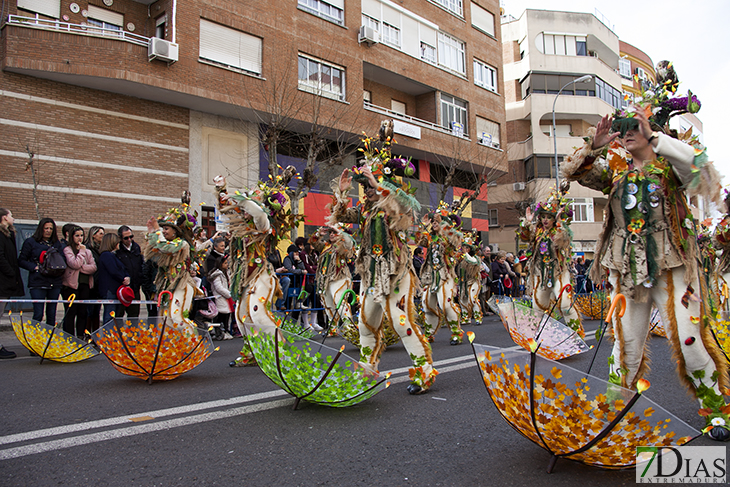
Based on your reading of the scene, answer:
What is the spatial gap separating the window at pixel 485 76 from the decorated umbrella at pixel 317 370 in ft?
88.8

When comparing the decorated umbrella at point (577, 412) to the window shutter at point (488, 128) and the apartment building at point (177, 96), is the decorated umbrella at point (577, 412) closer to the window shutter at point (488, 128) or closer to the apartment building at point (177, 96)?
the apartment building at point (177, 96)

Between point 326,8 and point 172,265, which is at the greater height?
point 326,8

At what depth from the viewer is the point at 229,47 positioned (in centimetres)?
1766

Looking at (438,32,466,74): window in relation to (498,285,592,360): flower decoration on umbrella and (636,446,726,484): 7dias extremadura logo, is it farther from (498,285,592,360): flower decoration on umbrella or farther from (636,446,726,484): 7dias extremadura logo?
(636,446,726,484): 7dias extremadura logo

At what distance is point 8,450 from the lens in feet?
10.4

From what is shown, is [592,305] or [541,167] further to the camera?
[541,167]

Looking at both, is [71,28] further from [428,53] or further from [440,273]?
[428,53]

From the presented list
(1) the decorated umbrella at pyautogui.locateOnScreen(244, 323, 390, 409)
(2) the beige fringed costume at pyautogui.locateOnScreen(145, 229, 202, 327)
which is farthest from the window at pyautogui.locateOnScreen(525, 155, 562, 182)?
(1) the decorated umbrella at pyautogui.locateOnScreen(244, 323, 390, 409)

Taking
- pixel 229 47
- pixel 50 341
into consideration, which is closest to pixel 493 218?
pixel 229 47

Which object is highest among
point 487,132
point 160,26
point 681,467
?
point 160,26

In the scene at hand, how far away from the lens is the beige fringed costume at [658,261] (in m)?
3.27

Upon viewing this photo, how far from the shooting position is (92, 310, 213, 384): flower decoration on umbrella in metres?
5.07

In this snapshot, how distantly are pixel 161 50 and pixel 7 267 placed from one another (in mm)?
10362

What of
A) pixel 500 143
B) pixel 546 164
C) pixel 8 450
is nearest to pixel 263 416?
pixel 8 450
